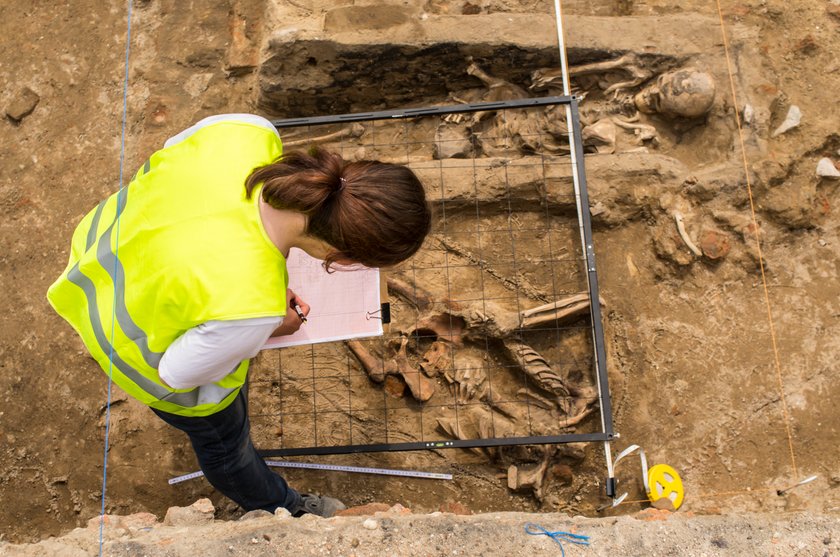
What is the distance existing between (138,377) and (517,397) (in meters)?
2.34

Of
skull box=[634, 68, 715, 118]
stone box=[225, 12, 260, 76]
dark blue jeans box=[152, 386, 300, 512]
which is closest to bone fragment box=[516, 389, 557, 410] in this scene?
dark blue jeans box=[152, 386, 300, 512]

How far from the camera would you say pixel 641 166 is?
4.37 m

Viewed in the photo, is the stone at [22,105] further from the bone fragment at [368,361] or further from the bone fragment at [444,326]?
the bone fragment at [444,326]

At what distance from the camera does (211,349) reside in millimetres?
2189

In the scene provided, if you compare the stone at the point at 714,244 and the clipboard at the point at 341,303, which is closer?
the clipboard at the point at 341,303

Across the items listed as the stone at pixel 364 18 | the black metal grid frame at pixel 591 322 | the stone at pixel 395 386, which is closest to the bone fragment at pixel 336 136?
the black metal grid frame at pixel 591 322

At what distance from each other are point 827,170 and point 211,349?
3936 mm

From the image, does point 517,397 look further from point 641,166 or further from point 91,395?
point 91,395

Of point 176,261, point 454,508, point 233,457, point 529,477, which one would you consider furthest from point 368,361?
point 176,261

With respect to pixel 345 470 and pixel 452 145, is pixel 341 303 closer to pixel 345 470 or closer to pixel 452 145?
pixel 345 470

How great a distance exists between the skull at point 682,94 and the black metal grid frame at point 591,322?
0.63 meters

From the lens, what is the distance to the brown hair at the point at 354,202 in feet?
6.72

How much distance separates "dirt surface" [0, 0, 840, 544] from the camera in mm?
4047

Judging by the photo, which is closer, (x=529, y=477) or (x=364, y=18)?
(x=529, y=477)
